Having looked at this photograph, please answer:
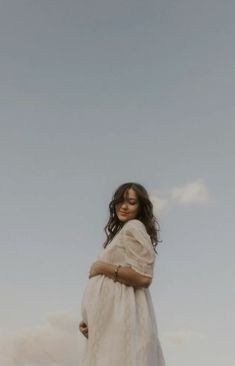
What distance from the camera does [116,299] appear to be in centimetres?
607

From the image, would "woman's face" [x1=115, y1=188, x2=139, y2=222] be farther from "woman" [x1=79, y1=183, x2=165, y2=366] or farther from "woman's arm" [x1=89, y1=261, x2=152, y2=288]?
"woman's arm" [x1=89, y1=261, x2=152, y2=288]

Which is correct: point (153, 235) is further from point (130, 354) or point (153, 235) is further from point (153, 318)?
point (130, 354)

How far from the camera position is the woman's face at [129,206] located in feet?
21.3

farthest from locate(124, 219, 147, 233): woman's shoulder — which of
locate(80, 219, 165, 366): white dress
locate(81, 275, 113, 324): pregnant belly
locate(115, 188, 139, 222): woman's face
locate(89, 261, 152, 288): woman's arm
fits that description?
locate(81, 275, 113, 324): pregnant belly

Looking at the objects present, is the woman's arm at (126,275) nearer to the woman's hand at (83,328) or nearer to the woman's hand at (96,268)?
the woman's hand at (96,268)

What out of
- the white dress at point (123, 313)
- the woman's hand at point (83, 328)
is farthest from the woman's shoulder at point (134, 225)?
the woman's hand at point (83, 328)

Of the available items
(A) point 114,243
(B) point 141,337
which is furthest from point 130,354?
(A) point 114,243

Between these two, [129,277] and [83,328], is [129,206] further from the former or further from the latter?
[83,328]

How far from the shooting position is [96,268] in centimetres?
623

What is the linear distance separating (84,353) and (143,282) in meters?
0.82

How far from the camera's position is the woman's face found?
6488mm

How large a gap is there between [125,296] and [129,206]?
897 millimetres

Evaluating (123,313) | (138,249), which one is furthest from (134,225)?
(123,313)

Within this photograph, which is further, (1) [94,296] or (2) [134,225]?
(2) [134,225]
